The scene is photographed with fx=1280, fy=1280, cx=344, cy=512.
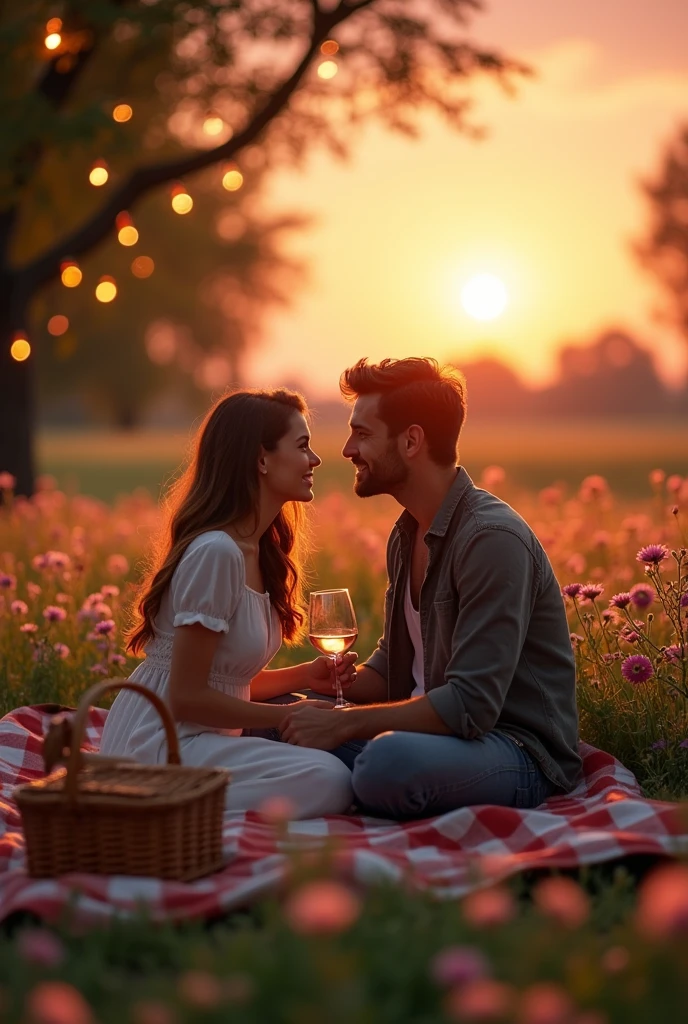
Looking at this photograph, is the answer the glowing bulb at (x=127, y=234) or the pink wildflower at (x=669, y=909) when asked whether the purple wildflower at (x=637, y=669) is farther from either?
the glowing bulb at (x=127, y=234)

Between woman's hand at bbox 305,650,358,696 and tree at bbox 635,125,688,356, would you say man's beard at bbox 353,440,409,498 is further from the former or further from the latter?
tree at bbox 635,125,688,356

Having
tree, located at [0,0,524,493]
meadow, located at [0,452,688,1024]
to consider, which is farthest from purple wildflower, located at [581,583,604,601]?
tree, located at [0,0,524,493]

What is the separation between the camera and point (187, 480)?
4742mm

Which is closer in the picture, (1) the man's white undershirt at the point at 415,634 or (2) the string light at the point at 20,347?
(1) the man's white undershirt at the point at 415,634

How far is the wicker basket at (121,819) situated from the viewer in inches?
134

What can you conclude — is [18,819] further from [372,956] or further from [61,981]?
[372,956]

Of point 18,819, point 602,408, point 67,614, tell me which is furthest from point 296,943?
point 602,408

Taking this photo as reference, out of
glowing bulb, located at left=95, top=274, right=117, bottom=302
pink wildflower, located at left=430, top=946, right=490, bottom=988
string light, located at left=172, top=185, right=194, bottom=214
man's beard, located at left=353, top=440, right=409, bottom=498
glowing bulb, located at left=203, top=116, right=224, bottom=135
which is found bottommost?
pink wildflower, located at left=430, top=946, right=490, bottom=988

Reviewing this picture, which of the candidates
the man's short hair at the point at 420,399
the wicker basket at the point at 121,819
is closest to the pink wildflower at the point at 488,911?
the wicker basket at the point at 121,819

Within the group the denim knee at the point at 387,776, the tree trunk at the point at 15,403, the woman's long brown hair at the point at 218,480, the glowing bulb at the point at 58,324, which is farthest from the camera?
the glowing bulb at the point at 58,324

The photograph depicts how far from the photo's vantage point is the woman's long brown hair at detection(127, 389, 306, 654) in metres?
4.58

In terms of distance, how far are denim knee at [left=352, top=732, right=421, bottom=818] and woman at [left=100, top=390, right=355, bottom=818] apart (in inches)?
6.6

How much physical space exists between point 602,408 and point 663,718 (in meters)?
76.7

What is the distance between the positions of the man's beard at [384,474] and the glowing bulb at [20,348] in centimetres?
733
